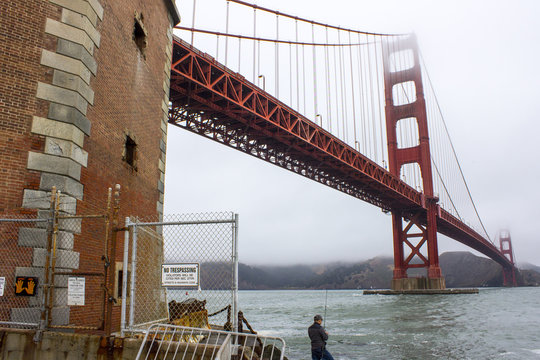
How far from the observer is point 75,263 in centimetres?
756

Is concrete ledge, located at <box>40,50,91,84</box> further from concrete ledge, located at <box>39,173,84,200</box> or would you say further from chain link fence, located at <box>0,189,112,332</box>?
chain link fence, located at <box>0,189,112,332</box>

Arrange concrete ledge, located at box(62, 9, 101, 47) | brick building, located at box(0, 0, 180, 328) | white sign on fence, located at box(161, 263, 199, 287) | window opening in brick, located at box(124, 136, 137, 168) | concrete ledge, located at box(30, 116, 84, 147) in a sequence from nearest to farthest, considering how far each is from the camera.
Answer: white sign on fence, located at box(161, 263, 199, 287) < brick building, located at box(0, 0, 180, 328) < concrete ledge, located at box(30, 116, 84, 147) < concrete ledge, located at box(62, 9, 101, 47) < window opening in brick, located at box(124, 136, 137, 168)

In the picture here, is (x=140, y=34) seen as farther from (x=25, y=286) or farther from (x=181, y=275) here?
(x=181, y=275)

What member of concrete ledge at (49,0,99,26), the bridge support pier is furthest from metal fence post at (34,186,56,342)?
the bridge support pier

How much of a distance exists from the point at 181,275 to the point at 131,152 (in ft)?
17.3

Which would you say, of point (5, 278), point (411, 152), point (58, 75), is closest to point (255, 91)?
point (58, 75)

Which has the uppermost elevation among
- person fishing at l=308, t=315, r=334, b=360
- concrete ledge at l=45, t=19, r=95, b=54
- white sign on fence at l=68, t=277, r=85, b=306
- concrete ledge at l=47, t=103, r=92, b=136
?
concrete ledge at l=45, t=19, r=95, b=54

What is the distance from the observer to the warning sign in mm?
6781

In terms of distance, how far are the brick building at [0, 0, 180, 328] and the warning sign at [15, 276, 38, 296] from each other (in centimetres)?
12

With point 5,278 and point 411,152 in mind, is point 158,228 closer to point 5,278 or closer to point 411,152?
point 5,278

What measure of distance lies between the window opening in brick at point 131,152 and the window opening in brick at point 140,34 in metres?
2.46

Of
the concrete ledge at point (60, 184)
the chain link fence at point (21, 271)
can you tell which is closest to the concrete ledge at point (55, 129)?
the concrete ledge at point (60, 184)

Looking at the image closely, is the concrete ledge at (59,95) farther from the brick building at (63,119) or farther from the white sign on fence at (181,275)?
the white sign on fence at (181,275)

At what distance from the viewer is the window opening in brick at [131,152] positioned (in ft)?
33.8
